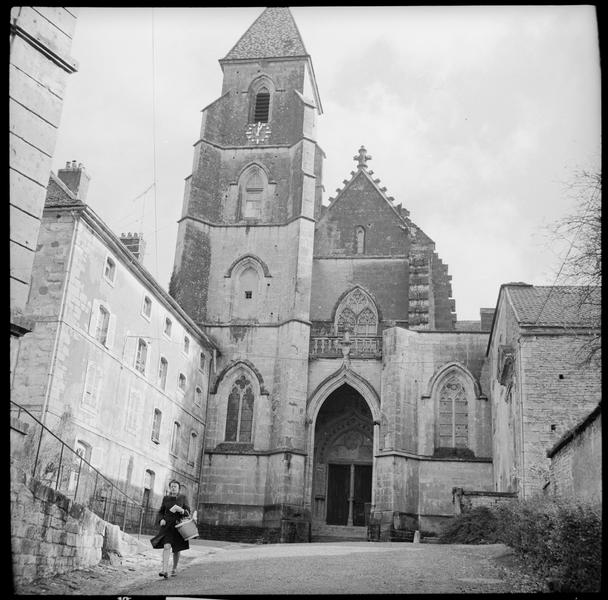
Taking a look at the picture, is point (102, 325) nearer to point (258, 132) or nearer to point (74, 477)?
point (74, 477)

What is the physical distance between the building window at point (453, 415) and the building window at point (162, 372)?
35.4 feet

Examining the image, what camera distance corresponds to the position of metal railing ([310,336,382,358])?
3183 centimetres

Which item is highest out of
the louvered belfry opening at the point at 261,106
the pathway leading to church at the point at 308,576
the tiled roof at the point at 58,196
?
the louvered belfry opening at the point at 261,106

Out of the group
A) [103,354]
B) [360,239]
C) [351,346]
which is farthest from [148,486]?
[360,239]

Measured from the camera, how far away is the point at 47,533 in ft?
35.8

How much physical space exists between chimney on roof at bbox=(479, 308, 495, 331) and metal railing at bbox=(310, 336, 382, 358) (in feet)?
23.8

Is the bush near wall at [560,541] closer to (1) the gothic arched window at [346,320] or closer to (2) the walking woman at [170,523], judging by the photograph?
(2) the walking woman at [170,523]

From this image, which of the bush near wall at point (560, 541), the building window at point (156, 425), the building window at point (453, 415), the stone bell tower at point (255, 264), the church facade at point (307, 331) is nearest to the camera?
the bush near wall at point (560, 541)

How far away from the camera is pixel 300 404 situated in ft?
101

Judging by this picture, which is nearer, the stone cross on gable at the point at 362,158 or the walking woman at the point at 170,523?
the walking woman at the point at 170,523

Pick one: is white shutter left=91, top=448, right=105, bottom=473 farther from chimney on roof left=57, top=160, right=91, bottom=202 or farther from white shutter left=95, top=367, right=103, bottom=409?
chimney on roof left=57, top=160, right=91, bottom=202

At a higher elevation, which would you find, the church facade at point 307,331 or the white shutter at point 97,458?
the church facade at point 307,331

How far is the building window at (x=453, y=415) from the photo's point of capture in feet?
99.1

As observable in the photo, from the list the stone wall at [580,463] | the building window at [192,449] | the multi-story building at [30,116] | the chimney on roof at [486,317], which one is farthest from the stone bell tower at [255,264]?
the multi-story building at [30,116]
